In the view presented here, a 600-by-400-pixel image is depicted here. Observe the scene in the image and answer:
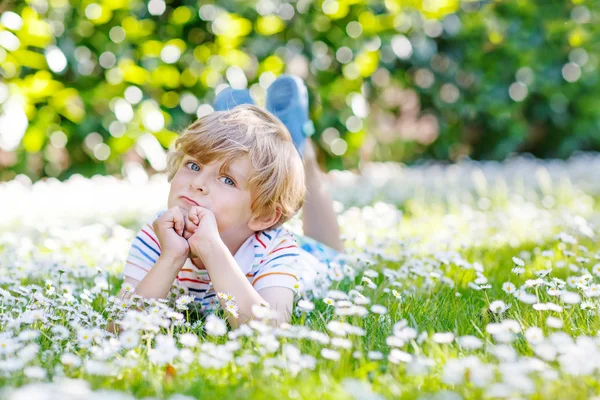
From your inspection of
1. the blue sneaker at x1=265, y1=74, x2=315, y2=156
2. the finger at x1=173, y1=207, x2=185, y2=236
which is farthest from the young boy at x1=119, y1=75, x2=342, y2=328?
the blue sneaker at x1=265, y1=74, x2=315, y2=156

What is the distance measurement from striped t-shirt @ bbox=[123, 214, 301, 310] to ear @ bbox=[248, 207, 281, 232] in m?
0.05

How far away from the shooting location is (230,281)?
1940mm

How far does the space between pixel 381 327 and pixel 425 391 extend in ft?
1.58

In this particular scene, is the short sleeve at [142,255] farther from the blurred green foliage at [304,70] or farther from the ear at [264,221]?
the blurred green foliage at [304,70]

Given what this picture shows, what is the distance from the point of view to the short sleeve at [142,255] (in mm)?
2215

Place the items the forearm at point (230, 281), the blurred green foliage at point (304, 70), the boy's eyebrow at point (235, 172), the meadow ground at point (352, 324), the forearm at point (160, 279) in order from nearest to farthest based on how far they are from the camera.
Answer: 1. the meadow ground at point (352, 324)
2. the forearm at point (230, 281)
3. the forearm at point (160, 279)
4. the boy's eyebrow at point (235, 172)
5. the blurred green foliage at point (304, 70)

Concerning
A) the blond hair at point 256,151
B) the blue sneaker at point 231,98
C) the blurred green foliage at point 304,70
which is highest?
the blurred green foliage at point 304,70

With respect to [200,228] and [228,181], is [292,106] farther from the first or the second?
[200,228]

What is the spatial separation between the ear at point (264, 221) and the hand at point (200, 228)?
19 centimetres

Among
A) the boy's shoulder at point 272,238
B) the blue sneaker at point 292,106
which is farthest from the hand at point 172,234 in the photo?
the blue sneaker at point 292,106

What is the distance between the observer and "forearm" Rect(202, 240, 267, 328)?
6.25 feet

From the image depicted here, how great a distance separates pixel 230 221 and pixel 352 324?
55 centimetres

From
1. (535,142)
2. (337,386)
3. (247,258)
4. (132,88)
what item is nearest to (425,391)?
(337,386)

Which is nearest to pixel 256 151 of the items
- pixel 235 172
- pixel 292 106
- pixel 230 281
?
pixel 235 172
